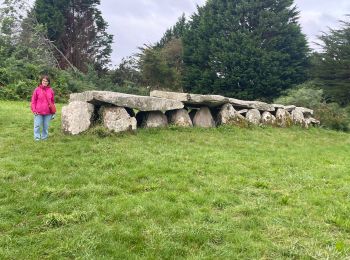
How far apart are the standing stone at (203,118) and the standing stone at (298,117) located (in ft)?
17.6

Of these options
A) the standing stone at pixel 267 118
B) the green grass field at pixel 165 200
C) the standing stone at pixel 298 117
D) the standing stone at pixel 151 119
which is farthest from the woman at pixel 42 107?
the standing stone at pixel 298 117

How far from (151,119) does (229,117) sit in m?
3.67

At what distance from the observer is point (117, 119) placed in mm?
12523

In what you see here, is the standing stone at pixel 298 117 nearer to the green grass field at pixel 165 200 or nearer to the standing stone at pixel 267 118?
the standing stone at pixel 267 118

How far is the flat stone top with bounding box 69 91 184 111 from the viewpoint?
12.3m

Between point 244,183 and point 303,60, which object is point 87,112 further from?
Answer: point 303,60

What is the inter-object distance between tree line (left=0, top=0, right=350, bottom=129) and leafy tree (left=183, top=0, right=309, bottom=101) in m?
0.08

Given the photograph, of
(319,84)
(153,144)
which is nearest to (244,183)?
(153,144)

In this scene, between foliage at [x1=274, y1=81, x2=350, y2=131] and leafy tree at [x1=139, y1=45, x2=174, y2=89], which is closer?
foliage at [x1=274, y1=81, x2=350, y2=131]

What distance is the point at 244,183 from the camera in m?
8.32

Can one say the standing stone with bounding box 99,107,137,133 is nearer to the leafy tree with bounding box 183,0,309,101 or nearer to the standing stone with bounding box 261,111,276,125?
the standing stone with bounding box 261,111,276,125

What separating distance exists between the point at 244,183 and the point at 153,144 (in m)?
3.94

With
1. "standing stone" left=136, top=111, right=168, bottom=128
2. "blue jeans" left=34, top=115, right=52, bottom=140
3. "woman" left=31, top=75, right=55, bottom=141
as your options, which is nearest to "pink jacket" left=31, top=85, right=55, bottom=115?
"woman" left=31, top=75, right=55, bottom=141

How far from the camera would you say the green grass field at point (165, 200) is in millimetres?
5152
